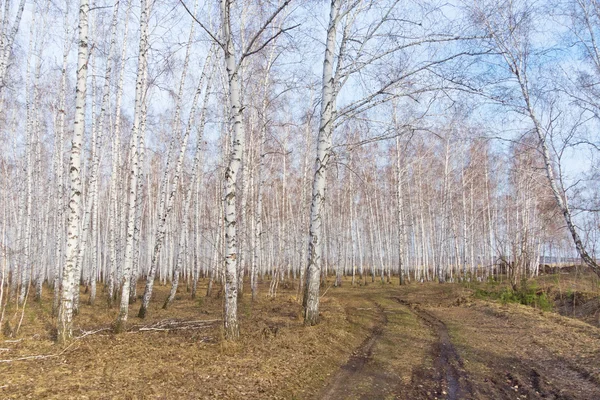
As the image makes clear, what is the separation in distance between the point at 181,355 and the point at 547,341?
22.3 feet

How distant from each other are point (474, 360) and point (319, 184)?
4321 millimetres

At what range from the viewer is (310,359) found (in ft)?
19.2

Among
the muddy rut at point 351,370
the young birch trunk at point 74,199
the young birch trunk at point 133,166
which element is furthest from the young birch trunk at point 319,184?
the young birch trunk at point 74,199

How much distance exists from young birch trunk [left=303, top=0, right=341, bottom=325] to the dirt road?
1.41 m

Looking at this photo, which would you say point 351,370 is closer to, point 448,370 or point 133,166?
point 448,370

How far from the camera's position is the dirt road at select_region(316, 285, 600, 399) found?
4727 millimetres

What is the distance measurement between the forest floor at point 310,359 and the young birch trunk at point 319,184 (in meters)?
0.60

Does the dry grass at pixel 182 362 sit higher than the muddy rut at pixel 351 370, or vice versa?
the dry grass at pixel 182 362

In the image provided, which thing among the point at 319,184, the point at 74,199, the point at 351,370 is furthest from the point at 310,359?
the point at 74,199

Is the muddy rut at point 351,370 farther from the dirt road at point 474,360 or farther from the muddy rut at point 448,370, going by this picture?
the muddy rut at point 448,370

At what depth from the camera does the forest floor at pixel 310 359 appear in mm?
4535

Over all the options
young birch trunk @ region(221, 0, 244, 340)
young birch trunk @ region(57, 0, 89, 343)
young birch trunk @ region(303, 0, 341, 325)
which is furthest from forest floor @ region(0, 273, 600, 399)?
young birch trunk @ region(303, 0, 341, 325)

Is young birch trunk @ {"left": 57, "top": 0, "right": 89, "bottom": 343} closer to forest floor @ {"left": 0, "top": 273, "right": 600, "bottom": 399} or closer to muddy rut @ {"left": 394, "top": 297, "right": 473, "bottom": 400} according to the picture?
forest floor @ {"left": 0, "top": 273, "right": 600, "bottom": 399}

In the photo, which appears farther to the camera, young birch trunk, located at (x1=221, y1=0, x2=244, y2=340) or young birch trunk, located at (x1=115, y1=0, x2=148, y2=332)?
young birch trunk, located at (x1=115, y1=0, x2=148, y2=332)
